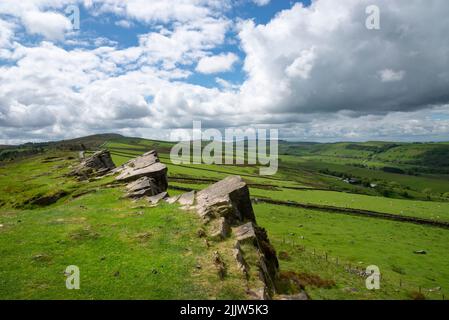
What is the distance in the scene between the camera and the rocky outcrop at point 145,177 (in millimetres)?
41812

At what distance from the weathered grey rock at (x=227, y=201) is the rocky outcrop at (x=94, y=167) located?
33.8 m

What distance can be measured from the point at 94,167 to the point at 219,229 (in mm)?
49679

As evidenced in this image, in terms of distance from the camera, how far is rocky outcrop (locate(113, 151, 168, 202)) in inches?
1646

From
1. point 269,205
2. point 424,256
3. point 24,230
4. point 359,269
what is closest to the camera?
point 24,230

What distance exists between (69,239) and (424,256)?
208 feet

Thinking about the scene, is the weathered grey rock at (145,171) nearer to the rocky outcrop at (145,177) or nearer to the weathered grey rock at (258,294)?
the rocky outcrop at (145,177)

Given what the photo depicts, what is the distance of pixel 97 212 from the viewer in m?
34.2

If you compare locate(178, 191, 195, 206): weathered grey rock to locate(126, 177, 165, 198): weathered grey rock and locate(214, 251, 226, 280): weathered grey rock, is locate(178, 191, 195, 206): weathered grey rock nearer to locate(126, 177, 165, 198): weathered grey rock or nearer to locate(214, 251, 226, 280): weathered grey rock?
locate(126, 177, 165, 198): weathered grey rock

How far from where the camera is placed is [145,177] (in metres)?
45.8

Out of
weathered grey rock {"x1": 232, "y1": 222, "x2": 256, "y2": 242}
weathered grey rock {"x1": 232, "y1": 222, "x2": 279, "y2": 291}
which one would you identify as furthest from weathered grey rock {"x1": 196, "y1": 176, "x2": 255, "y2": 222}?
weathered grey rock {"x1": 232, "y1": 222, "x2": 279, "y2": 291}

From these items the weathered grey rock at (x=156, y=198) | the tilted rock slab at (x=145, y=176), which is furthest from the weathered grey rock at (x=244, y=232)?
the tilted rock slab at (x=145, y=176)

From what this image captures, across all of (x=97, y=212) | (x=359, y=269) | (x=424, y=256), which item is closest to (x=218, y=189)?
(x=97, y=212)
